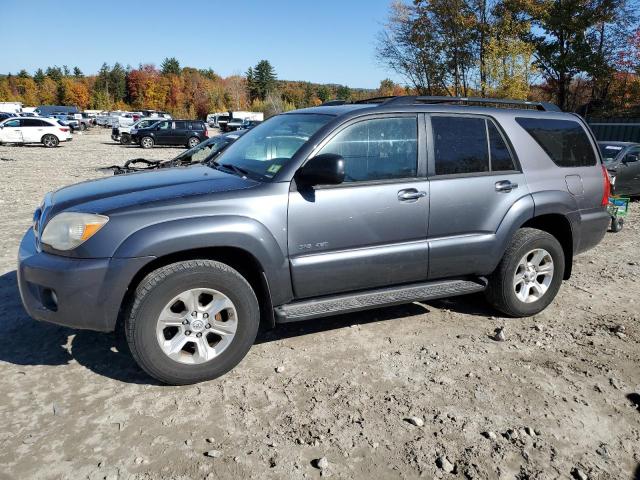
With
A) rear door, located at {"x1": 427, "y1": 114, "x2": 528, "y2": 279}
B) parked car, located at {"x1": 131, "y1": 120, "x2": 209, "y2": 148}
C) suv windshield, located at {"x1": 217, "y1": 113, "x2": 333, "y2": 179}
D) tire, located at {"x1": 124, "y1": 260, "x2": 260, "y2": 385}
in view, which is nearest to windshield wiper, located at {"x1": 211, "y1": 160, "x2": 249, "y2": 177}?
suv windshield, located at {"x1": 217, "y1": 113, "x2": 333, "y2": 179}

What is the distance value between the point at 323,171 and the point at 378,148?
2.23 feet

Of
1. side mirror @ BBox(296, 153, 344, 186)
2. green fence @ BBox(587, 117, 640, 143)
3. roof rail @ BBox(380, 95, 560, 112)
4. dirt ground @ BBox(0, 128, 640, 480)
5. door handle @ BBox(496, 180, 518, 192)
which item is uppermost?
green fence @ BBox(587, 117, 640, 143)

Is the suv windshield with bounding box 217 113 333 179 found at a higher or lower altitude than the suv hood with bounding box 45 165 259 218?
higher

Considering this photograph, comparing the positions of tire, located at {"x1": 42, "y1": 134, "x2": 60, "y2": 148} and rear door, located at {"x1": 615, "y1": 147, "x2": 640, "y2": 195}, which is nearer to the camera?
rear door, located at {"x1": 615, "y1": 147, "x2": 640, "y2": 195}

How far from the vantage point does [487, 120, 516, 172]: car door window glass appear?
4223mm

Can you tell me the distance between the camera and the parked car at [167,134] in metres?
29.2

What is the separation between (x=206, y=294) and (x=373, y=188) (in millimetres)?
1391

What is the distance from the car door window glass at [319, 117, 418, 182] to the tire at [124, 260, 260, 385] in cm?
113

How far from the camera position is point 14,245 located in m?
6.61

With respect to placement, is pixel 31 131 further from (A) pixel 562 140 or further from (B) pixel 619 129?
(B) pixel 619 129

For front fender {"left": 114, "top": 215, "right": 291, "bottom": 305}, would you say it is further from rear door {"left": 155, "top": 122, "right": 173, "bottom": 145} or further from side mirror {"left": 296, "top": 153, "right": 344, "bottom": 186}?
rear door {"left": 155, "top": 122, "right": 173, "bottom": 145}

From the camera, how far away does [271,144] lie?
4.04m

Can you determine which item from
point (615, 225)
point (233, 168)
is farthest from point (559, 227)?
point (615, 225)

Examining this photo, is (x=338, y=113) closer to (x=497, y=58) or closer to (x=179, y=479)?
(x=179, y=479)
